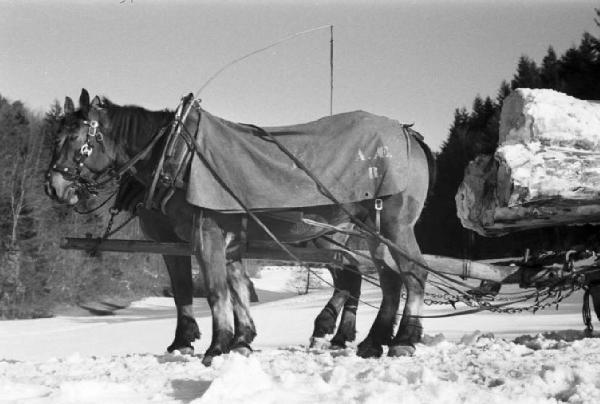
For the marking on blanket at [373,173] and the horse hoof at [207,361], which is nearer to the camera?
the horse hoof at [207,361]

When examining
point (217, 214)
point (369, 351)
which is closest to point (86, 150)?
point (217, 214)

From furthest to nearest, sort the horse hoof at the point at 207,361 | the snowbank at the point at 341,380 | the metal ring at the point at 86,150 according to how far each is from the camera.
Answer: the metal ring at the point at 86,150 → the horse hoof at the point at 207,361 → the snowbank at the point at 341,380

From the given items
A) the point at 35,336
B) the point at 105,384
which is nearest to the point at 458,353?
the point at 105,384

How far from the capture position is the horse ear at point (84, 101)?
20.9ft

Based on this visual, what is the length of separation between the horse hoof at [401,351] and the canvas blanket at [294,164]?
114cm

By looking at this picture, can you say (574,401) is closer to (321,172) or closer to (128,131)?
(321,172)

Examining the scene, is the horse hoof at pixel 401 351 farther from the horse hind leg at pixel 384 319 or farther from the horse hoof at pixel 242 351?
the horse hoof at pixel 242 351

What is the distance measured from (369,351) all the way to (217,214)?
153cm

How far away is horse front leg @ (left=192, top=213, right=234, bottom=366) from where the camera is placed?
6.00 metres

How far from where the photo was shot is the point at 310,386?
13.9 ft

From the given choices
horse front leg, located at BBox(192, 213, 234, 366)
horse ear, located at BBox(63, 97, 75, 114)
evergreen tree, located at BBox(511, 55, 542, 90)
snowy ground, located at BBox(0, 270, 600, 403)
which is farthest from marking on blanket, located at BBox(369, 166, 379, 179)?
evergreen tree, located at BBox(511, 55, 542, 90)

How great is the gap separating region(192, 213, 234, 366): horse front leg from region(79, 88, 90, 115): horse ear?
4.14ft

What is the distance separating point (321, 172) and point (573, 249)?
2.09 meters

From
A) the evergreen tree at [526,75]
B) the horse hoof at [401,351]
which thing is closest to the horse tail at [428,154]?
the horse hoof at [401,351]
